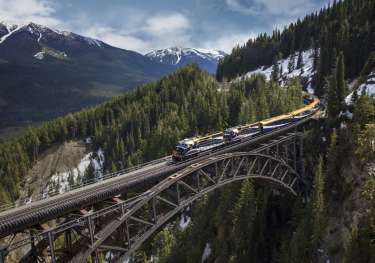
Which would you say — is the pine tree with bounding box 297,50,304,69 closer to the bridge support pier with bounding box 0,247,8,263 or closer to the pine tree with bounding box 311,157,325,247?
the pine tree with bounding box 311,157,325,247

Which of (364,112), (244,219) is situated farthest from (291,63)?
(244,219)

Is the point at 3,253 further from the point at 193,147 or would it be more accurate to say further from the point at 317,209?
the point at 317,209

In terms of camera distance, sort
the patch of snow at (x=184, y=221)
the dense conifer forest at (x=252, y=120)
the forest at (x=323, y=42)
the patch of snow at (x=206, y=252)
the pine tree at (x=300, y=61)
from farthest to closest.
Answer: the pine tree at (x=300, y=61) < the forest at (x=323, y=42) < the patch of snow at (x=184, y=221) < the patch of snow at (x=206, y=252) < the dense conifer forest at (x=252, y=120)

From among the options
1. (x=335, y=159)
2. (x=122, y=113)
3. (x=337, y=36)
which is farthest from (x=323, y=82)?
(x=122, y=113)

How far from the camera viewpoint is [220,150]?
151 feet

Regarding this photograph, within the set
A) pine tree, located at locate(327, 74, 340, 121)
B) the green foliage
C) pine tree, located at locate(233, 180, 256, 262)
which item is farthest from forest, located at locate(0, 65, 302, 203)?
the green foliage

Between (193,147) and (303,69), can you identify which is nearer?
(193,147)

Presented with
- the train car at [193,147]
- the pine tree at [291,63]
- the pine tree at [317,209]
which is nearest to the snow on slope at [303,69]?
the pine tree at [291,63]

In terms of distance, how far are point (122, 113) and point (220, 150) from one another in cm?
11894

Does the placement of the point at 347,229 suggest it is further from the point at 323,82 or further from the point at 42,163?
the point at 42,163

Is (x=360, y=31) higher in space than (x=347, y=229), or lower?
higher

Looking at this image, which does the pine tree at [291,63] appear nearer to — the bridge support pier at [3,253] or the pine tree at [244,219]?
the pine tree at [244,219]

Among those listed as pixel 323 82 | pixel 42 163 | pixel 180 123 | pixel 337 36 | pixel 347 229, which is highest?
pixel 337 36

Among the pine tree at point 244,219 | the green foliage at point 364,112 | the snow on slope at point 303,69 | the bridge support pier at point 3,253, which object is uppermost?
the snow on slope at point 303,69
